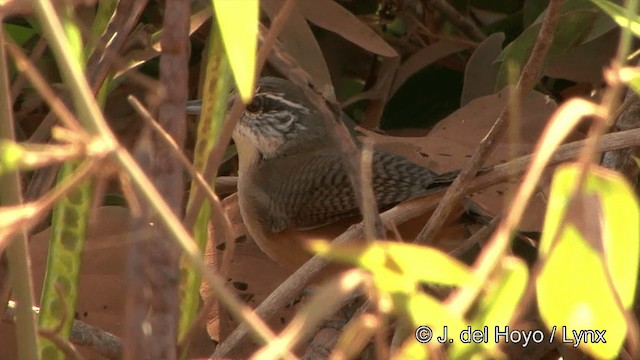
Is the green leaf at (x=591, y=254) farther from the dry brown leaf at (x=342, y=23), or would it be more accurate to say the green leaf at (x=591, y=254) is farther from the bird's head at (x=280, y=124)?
the bird's head at (x=280, y=124)

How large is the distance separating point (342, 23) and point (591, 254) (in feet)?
7.33

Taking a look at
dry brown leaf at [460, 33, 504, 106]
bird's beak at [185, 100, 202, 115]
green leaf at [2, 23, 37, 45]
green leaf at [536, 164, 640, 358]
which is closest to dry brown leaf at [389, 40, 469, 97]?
dry brown leaf at [460, 33, 504, 106]

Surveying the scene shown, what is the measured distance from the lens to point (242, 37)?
983 mm

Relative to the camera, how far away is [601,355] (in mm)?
1024

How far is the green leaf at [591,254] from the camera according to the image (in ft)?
3.14

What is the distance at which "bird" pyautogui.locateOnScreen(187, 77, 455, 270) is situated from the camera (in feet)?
10.8

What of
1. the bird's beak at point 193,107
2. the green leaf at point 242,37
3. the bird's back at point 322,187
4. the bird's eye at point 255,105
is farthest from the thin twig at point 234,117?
the bird's eye at point 255,105

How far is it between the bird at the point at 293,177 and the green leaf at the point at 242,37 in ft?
5.84

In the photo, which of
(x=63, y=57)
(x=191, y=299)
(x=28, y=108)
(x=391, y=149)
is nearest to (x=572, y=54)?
(x=391, y=149)

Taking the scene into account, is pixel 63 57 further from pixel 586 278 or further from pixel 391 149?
pixel 391 149

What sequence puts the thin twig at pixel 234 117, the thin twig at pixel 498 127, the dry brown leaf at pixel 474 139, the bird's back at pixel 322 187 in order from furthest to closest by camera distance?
the bird's back at pixel 322 187
the dry brown leaf at pixel 474 139
the thin twig at pixel 498 127
the thin twig at pixel 234 117

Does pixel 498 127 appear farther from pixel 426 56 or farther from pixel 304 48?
pixel 426 56

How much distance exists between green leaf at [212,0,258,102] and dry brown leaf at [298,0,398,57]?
206 cm

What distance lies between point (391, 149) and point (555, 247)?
2.45m
